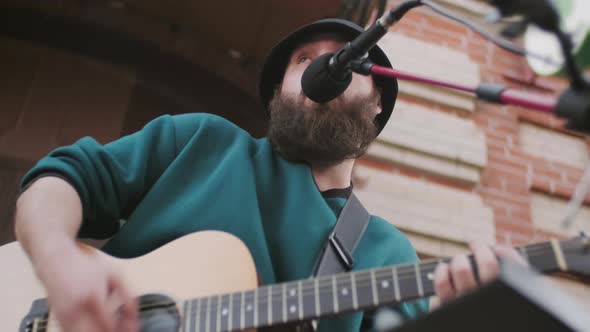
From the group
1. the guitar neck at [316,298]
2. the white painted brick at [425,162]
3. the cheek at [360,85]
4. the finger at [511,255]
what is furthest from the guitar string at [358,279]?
the white painted brick at [425,162]

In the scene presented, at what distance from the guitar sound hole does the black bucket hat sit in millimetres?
936

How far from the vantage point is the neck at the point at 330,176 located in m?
1.64

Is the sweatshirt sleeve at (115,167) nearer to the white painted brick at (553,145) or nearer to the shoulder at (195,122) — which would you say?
the shoulder at (195,122)

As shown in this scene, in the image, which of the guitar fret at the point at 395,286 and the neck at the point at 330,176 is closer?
the guitar fret at the point at 395,286

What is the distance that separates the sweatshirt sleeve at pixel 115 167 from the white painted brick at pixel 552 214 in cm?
175

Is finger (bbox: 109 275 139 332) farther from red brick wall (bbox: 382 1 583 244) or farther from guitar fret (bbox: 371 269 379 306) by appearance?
red brick wall (bbox: 382 1 583 244)

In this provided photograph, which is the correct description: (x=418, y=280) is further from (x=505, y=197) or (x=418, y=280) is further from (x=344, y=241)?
(x=505, y=197)

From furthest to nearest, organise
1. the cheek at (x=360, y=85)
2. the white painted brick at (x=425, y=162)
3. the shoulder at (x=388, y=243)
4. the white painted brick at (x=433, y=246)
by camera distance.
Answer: the white painted brick at (x=425, y=162) → the white painted brick at (x=433, y=246) → the cheek at (x=360, y=85) → the shoulder at (x=388, y=243)

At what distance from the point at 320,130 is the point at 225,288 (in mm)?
576

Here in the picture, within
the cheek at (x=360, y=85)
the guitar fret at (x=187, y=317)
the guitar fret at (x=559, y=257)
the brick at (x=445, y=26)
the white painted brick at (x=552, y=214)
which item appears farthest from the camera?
the brick at (x=445, y=26)

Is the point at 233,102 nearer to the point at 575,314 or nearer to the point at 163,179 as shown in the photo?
the point at 163,179

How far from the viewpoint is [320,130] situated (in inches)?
61.7

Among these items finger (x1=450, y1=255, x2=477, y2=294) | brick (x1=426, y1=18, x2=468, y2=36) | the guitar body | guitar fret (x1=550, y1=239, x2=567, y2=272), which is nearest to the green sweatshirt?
the guitar body

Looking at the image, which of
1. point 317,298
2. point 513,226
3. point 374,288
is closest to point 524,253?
point 374,288
